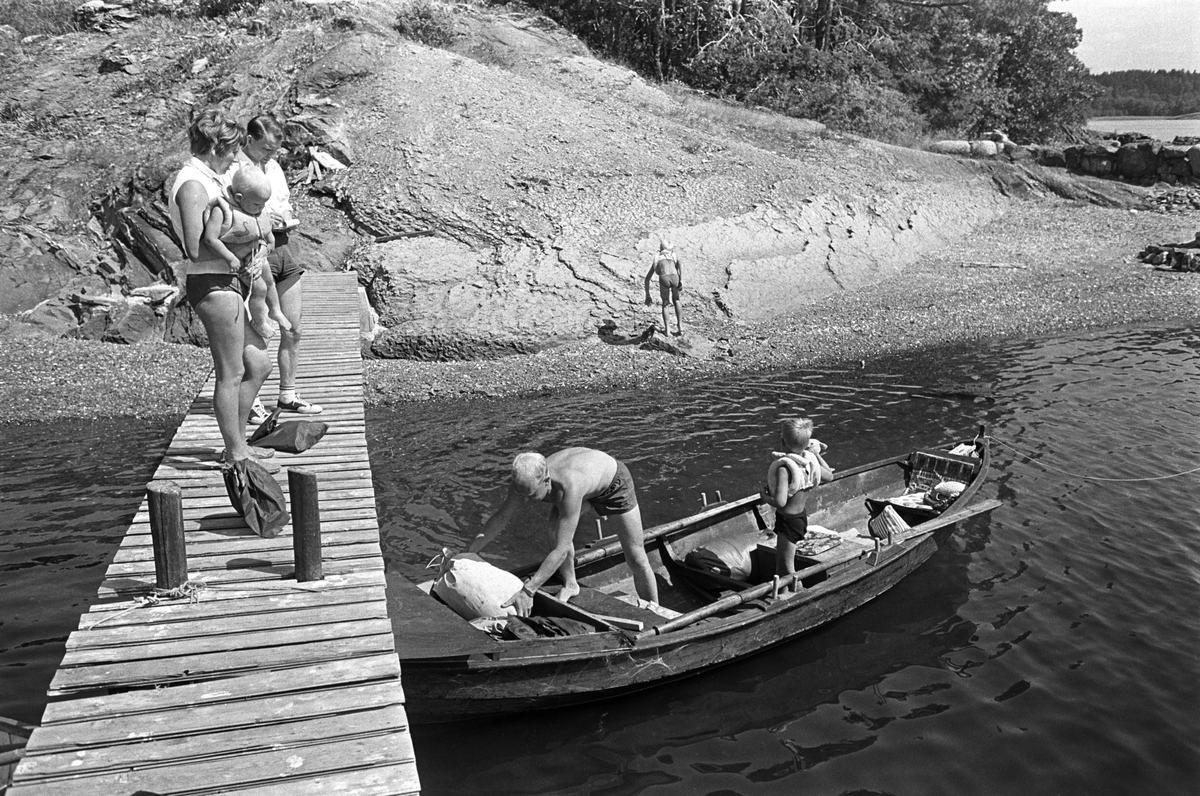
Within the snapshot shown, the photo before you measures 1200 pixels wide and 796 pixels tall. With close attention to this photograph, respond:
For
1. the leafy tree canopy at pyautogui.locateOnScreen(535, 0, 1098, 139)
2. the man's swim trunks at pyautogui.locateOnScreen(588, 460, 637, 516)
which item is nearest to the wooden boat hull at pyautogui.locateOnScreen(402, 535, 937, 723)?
the man's swim trunks at pyautogui.locateOnScreen(588, 460, 637, 516)

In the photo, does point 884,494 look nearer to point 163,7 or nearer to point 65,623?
point 65,623

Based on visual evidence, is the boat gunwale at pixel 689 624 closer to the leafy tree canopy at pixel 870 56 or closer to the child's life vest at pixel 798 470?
the child's life vest at pixel 798 470

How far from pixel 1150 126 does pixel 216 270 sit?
59.7 m

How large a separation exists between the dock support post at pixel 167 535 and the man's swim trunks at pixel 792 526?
204 inches

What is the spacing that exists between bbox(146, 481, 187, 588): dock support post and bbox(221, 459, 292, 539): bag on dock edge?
0.80 m

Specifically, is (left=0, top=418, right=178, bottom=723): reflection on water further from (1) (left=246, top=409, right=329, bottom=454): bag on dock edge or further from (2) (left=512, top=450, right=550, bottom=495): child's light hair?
(2) (left=512, top=450, right=550, bottom=495): child's light hair

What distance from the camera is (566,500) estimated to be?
24.7 feet

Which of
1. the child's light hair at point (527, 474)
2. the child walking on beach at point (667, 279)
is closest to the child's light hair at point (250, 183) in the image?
the child's light hair at point (527, 474)

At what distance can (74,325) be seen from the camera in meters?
17.7

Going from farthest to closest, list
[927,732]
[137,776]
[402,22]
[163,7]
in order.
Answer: [163,7]
[402,22]
[927,732]
[137,776]

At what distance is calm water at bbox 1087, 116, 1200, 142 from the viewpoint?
143ft

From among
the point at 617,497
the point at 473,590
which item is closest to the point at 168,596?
the point at 473,590

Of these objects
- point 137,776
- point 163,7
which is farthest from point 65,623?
point 163,7

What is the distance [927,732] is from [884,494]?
14.2ft
